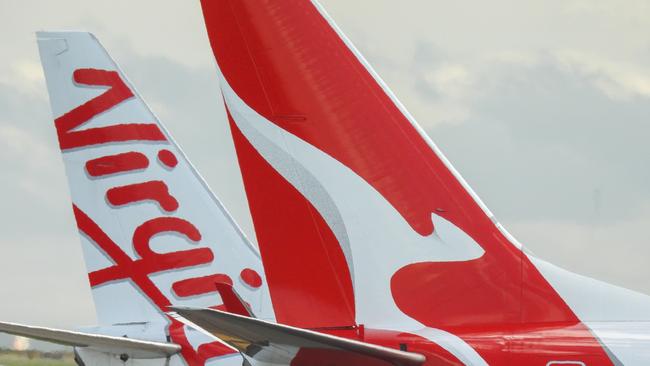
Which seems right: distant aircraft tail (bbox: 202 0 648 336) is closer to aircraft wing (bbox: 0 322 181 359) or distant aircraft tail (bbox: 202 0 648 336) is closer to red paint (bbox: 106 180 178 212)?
aircraft wing (bbox: 0 322 181 359)

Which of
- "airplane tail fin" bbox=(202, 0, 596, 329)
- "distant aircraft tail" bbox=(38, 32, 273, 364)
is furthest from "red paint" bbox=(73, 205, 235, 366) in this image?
"airplane tail fin" bbox=(202, 0, 596, 329)

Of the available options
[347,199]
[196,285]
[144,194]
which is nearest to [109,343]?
[196,285]

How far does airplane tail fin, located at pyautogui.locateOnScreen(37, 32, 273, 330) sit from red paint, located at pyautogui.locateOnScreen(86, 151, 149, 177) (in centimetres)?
2

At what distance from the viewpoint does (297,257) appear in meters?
11.4

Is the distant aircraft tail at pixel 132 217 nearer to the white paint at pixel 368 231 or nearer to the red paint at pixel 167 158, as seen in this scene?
the red paint at pixel 167 158

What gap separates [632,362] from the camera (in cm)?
1004

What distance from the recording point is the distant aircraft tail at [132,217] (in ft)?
71.3

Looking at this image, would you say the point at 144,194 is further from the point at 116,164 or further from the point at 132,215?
the point at 116,164

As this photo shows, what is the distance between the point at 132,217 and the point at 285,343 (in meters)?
12.8

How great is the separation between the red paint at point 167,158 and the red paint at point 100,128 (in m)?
0.30

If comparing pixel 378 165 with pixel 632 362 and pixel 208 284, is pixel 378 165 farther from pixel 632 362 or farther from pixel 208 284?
pixel 208 284

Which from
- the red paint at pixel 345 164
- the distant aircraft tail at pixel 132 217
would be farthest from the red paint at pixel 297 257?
the distant aircraft tail at pixel 132 217

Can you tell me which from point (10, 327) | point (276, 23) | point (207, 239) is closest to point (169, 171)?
point (207, 239)

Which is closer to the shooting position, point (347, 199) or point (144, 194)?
point (347, 199)
